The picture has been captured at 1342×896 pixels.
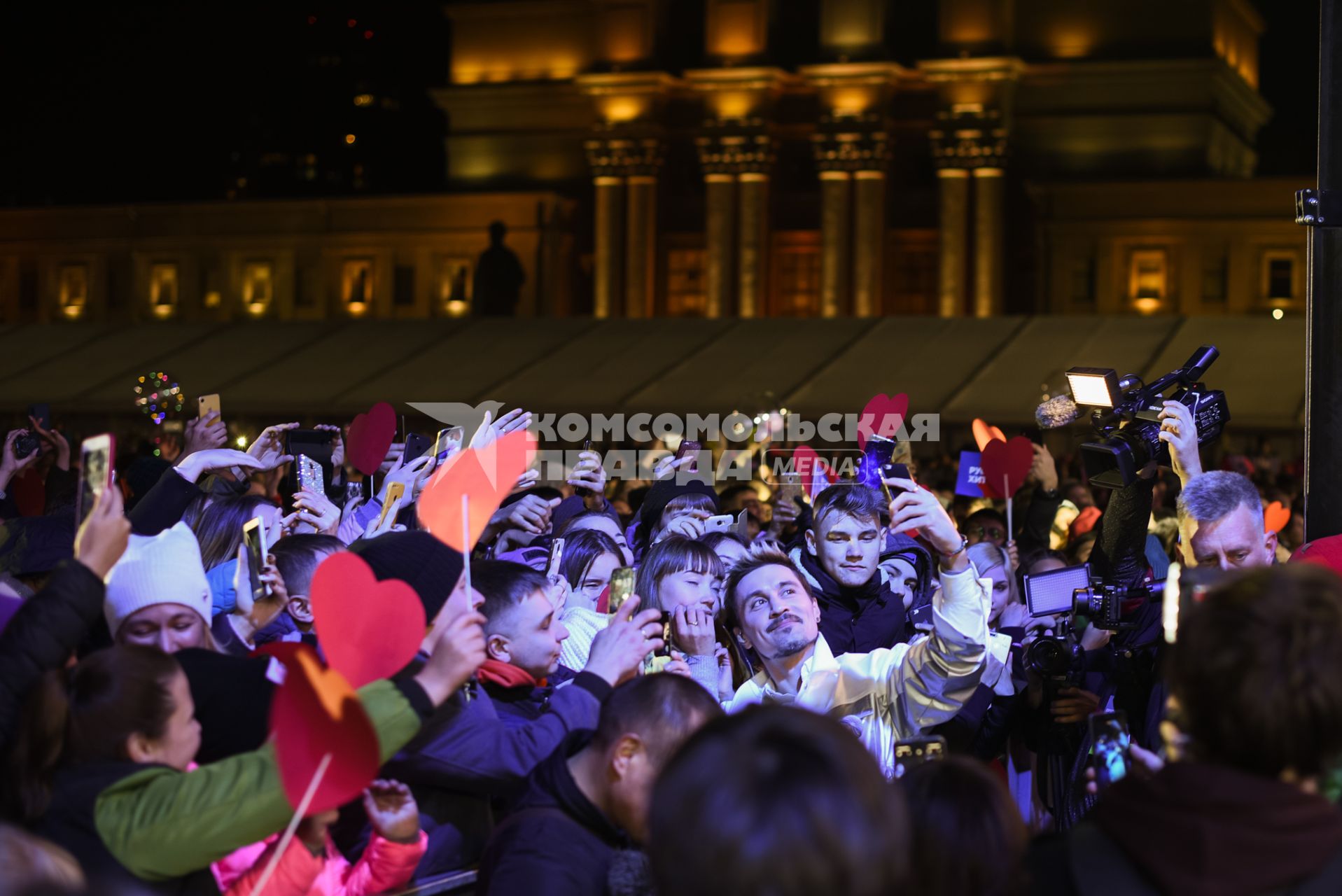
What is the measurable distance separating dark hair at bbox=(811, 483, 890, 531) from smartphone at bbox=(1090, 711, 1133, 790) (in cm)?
267

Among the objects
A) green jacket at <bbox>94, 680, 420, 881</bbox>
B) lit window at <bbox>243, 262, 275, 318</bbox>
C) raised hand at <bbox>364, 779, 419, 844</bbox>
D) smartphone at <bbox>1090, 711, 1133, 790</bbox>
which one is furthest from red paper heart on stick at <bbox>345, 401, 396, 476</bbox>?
lit window at <bbox>243, 262, 275, 318</bbox>

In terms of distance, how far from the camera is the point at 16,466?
26.6 feet

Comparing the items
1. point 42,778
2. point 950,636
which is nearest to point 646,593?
point 950,636

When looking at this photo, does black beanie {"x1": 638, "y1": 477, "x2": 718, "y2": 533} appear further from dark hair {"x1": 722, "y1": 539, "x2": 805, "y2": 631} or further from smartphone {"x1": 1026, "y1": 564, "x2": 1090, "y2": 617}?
smartphone {"x1": 1026, "y1": 564, "x2": 1090, "y2": 617}

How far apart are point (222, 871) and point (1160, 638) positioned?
2.79 metres

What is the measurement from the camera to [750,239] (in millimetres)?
39062

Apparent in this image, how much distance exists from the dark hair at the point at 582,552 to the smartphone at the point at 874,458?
1250mm

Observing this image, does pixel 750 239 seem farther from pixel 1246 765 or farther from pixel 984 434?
pixel 1246 765

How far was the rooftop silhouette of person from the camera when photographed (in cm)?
3203

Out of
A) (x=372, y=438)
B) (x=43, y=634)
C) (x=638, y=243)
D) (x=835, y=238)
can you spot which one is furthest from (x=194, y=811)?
(x=638, y=243)

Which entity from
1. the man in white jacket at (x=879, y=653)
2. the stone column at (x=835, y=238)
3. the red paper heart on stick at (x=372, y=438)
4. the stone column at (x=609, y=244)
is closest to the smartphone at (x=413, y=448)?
the red paper heart on stick at (x=372, y=438)

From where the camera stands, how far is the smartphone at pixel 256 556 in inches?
185

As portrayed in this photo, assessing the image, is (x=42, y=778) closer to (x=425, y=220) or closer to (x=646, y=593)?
(x=646, y=593)

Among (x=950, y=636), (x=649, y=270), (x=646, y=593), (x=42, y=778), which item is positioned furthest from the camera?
(x=649, y=270)
